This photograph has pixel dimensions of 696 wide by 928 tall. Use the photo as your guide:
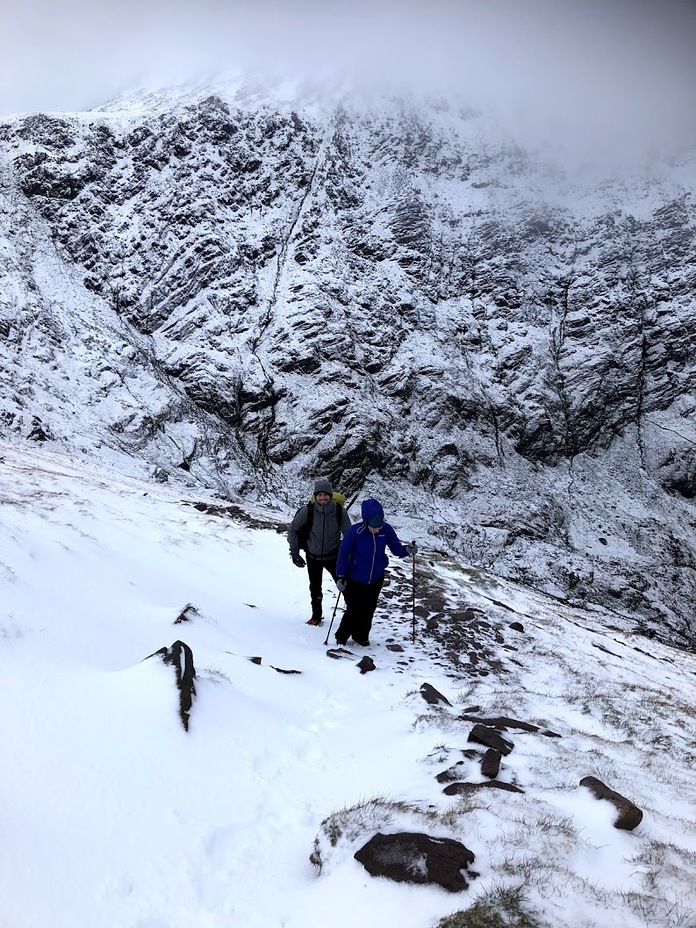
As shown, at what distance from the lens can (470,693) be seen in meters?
7.00

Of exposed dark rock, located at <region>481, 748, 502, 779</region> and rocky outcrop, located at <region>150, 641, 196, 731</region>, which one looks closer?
exposed dark rock, located at <region>481, 748, 502, 779</region>

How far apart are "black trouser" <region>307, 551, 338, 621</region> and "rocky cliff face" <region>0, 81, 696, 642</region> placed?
2505cm

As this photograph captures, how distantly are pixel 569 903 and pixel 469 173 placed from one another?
231 feet

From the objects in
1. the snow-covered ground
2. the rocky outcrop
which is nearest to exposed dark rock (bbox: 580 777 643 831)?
the snow-covered ground

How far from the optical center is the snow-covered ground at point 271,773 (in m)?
2.75

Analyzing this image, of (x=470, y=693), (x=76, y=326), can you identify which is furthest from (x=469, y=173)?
(x=470, y=693)

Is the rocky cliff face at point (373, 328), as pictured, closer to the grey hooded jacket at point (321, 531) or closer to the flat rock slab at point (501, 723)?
the grey hooded jacket at point (321, 531)

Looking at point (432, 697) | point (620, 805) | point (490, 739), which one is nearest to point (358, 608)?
point (432, 697)

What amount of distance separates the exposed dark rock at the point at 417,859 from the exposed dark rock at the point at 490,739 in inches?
71.4

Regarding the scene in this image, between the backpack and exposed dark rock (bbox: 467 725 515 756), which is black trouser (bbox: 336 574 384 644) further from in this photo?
exposed dark rock (bbox: 467 725 515 756)

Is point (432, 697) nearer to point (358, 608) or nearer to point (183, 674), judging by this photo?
point (358, 608)

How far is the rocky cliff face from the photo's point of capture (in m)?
35.5

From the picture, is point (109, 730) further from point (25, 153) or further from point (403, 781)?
point (25, 153)

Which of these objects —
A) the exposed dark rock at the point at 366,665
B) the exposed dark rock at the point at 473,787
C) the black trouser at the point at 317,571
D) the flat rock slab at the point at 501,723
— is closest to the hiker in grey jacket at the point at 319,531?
the black trouser at the point at 317,571
